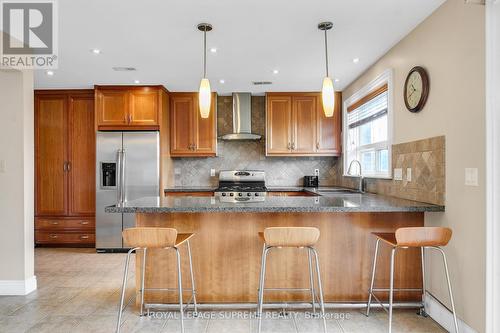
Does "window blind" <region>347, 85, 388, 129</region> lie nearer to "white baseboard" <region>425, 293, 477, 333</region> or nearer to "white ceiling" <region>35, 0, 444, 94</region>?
"white ceiling" <region>35, 0, 444, 94</region>

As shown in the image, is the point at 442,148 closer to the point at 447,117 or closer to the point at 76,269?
the point at 447,117

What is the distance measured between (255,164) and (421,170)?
3072 mm

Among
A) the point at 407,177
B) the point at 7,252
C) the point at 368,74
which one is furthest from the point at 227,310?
the point at 368,74

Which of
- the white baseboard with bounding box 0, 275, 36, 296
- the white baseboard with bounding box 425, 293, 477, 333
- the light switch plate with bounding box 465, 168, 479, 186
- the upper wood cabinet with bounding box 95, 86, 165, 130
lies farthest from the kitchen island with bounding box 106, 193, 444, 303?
the upper wood cabinet with bounding box 95, 86, 165, 130

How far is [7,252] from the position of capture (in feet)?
10.1

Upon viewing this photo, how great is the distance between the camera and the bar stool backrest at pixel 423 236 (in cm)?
213

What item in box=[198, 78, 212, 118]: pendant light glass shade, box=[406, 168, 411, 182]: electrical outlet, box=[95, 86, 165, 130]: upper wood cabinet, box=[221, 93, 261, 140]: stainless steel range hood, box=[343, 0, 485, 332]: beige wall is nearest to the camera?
box=[343, 0, 485, 332]: beige wall

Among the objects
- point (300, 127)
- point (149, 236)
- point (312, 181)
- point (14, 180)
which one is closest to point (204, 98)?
point (149, 236)

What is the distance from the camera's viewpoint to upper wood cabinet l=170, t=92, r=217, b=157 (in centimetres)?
512

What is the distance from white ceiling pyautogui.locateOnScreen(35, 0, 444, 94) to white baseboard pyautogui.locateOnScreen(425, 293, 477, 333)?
2279 mm

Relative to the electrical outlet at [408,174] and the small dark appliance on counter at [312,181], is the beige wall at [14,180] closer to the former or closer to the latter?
the electrical outlet at [408,174]

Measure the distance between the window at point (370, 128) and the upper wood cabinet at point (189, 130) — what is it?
2.08 m

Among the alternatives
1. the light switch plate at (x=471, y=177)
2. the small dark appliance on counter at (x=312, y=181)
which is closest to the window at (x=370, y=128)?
the small dark appliance on counter at (x=312, y=181)

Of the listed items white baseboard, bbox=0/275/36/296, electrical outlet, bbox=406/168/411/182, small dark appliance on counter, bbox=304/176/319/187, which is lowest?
white baseboard, bbox=0/275/36/296
